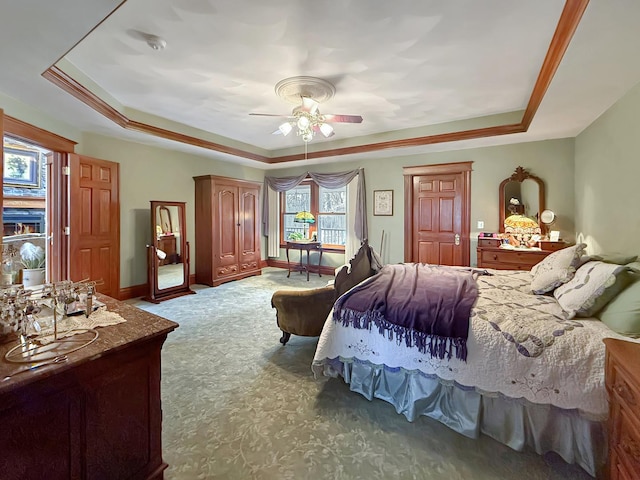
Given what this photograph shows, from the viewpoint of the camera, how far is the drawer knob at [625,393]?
1.12 metres

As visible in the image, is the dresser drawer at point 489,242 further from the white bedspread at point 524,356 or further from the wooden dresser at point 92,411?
the wooden dresser at point 92,411

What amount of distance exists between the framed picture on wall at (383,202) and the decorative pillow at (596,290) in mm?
3880

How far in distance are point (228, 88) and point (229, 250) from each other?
10.3 feet

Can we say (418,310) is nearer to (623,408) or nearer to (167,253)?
(623,408)

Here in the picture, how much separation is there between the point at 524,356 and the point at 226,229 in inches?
197

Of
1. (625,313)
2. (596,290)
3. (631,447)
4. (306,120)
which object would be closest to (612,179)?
(596,290)

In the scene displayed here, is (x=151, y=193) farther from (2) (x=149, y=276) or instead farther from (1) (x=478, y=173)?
(1) (x=478, y=173)

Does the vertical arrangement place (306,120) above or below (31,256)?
above

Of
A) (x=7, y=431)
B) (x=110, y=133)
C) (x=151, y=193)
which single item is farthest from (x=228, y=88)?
(x=7, y=431)

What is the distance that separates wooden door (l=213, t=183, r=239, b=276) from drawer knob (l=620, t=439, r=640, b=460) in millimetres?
5297

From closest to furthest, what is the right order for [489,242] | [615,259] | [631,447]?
[631,447], [615,259], [489,242]

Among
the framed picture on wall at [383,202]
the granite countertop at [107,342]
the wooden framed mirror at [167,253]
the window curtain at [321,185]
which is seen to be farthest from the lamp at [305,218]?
the granite countertop at [107,342]

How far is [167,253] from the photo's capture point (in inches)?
191

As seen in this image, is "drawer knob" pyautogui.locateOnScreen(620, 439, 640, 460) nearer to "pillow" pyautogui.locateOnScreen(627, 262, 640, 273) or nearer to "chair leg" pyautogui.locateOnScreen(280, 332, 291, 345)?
"pillow" pyautogui.locateOnScreen(627, 262, 640, 273)
